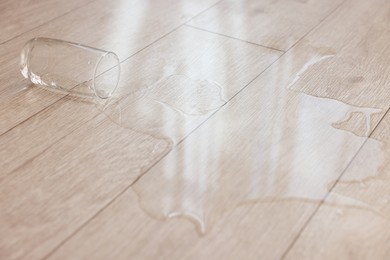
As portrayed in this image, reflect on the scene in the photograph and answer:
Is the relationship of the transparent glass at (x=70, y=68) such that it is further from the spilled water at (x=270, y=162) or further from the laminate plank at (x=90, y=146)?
the spilled water at (x=270, y=162)

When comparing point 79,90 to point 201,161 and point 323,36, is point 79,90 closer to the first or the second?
point 201,161

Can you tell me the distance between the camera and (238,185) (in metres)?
0.87

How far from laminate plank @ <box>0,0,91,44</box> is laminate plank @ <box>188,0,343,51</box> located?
15.4 inches

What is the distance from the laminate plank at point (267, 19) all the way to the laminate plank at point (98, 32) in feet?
0.23

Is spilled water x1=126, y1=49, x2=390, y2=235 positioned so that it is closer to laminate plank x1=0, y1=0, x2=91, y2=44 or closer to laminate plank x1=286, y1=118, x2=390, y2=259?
laminate plank x1=286, y1=118, x2=390, y2=259

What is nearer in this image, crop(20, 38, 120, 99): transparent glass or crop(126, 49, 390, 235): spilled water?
crop(126, 49, 390, 235): spilled water

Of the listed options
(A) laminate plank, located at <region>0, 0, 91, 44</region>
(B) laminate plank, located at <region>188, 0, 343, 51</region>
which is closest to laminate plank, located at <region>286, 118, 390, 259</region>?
(B) laminate plank, located at <region>188, 0, 343, 51</region>

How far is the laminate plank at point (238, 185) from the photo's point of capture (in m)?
0.76

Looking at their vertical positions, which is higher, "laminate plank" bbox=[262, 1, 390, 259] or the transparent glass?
the transparent glass

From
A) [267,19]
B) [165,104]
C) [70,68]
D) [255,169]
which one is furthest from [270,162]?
[267,19]

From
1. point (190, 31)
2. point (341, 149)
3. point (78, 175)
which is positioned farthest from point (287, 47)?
point (78, 175)

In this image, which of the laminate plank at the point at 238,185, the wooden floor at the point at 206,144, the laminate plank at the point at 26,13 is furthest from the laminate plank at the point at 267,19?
the laminate plank at the point at 26,13

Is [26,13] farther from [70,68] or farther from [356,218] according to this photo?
[356,218]

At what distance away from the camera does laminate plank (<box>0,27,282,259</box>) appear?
793 millimetres
